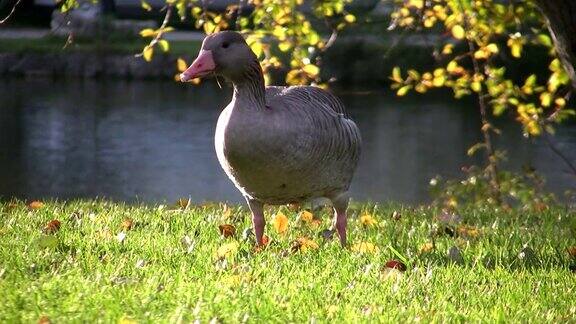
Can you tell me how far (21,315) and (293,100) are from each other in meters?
2.14

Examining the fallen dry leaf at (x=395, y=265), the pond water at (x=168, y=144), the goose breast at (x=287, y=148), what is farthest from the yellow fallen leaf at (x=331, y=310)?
the pond water at (x=168, y=144)

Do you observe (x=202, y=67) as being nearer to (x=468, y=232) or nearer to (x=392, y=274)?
(x=392, y=274)

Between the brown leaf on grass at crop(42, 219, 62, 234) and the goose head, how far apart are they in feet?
4.14

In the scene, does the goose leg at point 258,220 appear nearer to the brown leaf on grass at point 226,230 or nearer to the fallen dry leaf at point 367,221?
the brown leaf on grass at point 226,230

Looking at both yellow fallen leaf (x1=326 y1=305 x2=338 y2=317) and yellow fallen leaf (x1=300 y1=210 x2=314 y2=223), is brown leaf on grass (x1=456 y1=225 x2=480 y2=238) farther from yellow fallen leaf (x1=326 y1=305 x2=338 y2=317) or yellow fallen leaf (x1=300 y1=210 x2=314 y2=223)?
yellow fallen leaf (x1=326 y1=305 x2=338 y2=317)

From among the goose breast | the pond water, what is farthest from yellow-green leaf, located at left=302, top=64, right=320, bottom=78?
the pond water

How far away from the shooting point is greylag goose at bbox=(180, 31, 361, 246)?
16.5ft

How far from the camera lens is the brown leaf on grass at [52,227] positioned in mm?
5625

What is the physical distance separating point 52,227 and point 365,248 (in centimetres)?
172

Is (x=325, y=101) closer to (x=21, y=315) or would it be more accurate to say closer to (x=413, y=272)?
(x=413, y=272)

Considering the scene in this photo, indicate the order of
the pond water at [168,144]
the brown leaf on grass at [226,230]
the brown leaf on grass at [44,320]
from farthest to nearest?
the pond water at [168,144] → the brown leaf on grass at [226,230] → the brown leaf on grass at [44,320]

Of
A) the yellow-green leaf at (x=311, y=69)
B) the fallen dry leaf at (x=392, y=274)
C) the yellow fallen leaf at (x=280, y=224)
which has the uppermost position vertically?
the fallen dry leaf at (x=392, y=274)

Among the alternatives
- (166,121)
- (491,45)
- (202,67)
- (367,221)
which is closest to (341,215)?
(367,221)

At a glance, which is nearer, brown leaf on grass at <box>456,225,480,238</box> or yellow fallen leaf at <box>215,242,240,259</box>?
yellow fallen leaf at <box>215,242,240,259</box>
